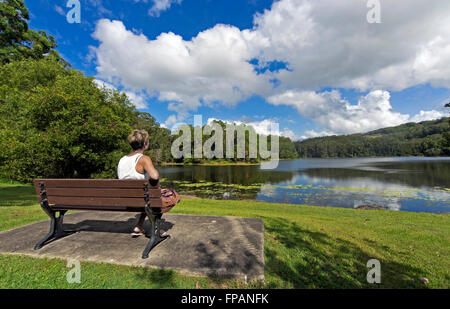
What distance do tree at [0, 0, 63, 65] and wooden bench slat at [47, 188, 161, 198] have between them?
20.5 metres

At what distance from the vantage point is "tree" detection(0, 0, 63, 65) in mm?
16938

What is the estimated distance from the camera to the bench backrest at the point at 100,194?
3.39 metres

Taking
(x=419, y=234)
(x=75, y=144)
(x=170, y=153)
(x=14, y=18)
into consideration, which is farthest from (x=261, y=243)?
(x=170, y=153)

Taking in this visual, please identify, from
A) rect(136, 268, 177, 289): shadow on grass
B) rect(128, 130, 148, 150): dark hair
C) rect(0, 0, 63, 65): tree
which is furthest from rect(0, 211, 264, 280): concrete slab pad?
rect(0, 0, 63, 65): tree

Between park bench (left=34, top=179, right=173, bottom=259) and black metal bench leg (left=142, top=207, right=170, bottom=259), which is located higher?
park bench (left=34, top=179, right=173, bottom=259)

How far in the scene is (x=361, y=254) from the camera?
368cm

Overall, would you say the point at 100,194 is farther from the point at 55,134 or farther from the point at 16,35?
the point at 16,35

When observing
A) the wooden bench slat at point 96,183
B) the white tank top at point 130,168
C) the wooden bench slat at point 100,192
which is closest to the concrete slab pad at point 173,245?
the wooden bench slat at point 100,192

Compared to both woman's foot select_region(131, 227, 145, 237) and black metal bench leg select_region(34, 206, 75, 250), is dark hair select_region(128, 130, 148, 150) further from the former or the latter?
black metal bench leg select_region(34, 206, 75, 250)

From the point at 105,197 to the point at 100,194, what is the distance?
Result: 0.36 feet

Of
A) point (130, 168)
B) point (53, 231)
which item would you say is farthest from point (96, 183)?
point (53, 231)

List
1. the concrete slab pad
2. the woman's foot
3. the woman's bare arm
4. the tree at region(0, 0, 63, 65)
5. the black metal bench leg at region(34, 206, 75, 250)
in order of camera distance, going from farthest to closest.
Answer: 1. the tree at region(0, 0, 63, 65)
2. the woman's foot
3. the black metal bench leg at region(34, 206, 75, 250)
4. the woman's bare arm
5. the concrete slab pad
